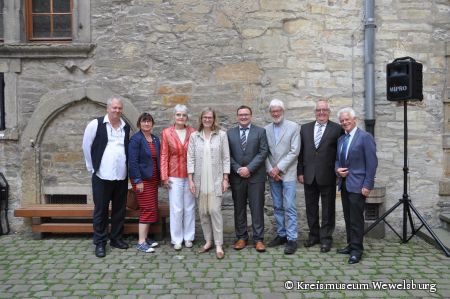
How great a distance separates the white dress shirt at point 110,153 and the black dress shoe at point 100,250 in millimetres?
803

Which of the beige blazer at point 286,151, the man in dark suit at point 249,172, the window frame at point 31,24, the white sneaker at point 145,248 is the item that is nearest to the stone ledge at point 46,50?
the window frame at point 31,24

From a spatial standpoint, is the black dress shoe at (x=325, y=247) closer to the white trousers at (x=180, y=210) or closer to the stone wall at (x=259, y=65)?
the stone wall at (x=259, y=65)

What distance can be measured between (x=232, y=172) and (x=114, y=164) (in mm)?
1419

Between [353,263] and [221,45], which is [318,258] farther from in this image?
[221,45]

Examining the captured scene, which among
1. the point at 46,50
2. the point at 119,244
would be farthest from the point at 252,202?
the point at 46,50

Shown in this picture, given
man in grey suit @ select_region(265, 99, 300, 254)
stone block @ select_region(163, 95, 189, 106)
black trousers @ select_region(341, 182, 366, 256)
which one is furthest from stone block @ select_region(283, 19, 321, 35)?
black trousers @ select_region(341, 182, 366, 256)

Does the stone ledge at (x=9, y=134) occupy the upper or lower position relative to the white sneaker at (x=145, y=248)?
upper

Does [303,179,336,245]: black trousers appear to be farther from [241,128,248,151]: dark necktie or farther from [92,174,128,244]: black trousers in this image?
[92,174,128,244]: black trousers

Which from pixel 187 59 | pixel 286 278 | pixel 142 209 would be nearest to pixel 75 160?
pixel 142 209

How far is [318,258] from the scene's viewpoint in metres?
5.16

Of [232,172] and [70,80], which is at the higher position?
[70,80]

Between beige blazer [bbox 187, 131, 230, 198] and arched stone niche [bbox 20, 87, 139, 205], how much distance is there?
54.8 inches

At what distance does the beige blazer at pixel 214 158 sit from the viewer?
17.6 feet

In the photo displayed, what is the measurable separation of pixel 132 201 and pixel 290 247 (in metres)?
2.14
